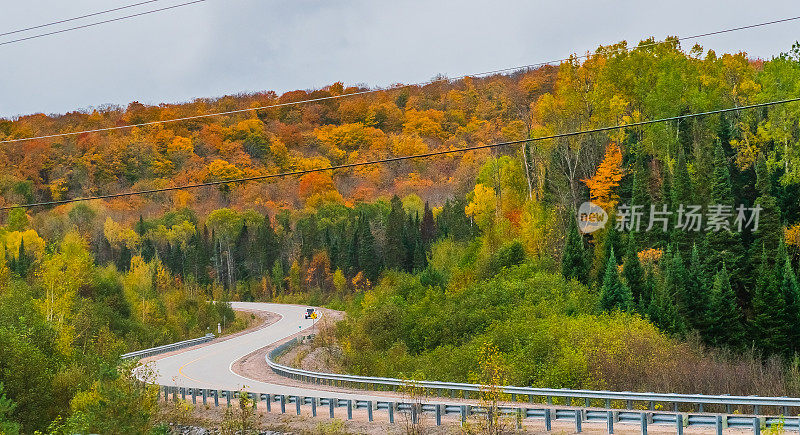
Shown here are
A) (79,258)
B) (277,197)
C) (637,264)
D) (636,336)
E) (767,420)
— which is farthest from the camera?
(277,197)

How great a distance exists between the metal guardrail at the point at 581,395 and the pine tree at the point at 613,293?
1824 cm

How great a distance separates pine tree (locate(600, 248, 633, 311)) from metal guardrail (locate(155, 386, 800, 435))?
73.9 ft

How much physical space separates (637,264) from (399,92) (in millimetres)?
118012

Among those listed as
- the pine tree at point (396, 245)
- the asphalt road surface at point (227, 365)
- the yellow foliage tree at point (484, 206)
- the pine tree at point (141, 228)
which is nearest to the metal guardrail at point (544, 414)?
the asphalt road surface at point (227, 365)

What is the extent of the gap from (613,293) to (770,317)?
8702mm

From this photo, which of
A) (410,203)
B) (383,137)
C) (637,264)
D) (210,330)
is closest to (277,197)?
(383,137)

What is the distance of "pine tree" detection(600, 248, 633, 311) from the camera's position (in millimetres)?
46906

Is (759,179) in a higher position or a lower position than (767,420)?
higher

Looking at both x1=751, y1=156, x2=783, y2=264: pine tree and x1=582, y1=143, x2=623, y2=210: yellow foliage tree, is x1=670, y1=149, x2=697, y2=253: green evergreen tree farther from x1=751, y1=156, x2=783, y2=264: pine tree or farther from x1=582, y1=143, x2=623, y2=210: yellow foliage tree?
x1=751, y1=156, x2=783, y2=264: pine tree

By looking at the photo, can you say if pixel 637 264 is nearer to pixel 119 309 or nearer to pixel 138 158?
pixel 119 309

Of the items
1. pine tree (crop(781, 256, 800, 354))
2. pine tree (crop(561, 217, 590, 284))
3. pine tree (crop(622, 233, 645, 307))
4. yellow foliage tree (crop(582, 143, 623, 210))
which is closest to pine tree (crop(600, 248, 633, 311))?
pine tree (crop(622, 233, 645, 307))

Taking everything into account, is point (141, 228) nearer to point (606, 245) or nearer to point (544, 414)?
point (606, 245)

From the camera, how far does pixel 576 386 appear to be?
33156mm

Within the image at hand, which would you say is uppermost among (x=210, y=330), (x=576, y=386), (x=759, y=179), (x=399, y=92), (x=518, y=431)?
(x=399, y=92)
